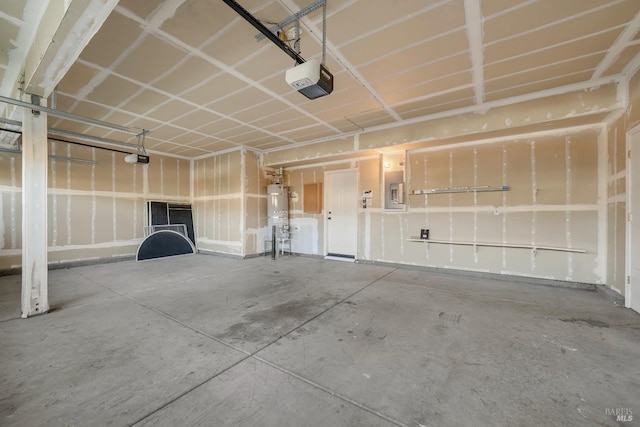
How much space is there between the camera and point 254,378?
1.72 meters

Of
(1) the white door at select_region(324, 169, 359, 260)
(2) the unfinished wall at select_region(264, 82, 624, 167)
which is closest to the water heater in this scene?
(1) the white door at select_region(324, 169, 359, 260)

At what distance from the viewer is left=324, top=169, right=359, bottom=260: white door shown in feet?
19.9

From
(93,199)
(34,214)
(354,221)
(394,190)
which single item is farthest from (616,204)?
(93,199)

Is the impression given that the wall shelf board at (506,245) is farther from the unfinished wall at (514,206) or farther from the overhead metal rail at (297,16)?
the overhead metal rail at (297,16)

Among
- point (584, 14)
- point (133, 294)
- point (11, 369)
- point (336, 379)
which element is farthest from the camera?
point (133, 294)

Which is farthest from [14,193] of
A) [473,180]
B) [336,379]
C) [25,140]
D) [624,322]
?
[624,322]

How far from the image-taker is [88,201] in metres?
5.74

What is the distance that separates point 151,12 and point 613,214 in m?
5.88

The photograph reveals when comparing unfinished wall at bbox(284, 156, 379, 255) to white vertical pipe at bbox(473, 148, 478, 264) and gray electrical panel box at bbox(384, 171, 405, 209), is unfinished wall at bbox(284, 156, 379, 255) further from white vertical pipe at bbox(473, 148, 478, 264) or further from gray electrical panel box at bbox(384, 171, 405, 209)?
white vertical pipe at bbox(473, 148, 478, 264)

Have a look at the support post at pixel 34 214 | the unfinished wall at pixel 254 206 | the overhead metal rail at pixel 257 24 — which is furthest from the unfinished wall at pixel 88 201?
the overhead metal rail at pixel 257 24

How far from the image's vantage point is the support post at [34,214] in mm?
2770

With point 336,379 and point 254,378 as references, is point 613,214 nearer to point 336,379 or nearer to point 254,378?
point 336,379

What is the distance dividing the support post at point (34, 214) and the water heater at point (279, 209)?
4.27m

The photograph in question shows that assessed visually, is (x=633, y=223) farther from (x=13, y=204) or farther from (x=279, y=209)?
(x=13, y=204)
